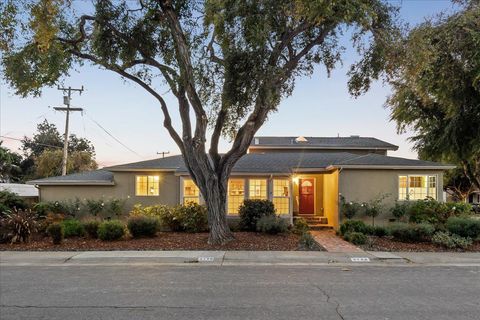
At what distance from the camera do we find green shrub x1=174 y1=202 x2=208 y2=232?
54.9 feet

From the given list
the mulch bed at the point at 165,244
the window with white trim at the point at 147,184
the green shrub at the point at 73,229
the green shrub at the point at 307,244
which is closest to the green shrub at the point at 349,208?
the mulch bed at the point at 165,244

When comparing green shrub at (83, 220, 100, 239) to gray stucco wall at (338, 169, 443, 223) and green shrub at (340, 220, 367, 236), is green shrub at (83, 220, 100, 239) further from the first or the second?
gray stucco wall at (338, 169, 443, 223)

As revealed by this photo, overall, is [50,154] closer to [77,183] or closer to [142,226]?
[77,183]

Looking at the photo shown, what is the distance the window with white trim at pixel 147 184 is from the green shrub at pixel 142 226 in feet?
14.6

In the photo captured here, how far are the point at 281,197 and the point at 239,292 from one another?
38.0 ft

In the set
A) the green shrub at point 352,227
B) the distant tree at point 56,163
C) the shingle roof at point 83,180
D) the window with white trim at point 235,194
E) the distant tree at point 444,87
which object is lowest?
the green shrub at point 352,227

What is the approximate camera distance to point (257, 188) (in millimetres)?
18969

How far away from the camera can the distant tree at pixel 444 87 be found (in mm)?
13172

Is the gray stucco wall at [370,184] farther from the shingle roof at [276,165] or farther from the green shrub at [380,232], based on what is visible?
the green shrub at [380,232]

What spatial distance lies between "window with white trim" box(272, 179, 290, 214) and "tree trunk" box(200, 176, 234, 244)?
549 centimetres

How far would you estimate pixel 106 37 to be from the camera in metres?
14.0

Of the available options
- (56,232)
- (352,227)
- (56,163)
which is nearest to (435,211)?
(352,227)

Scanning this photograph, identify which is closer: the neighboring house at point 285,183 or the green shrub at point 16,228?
the green shrub at point 16,228

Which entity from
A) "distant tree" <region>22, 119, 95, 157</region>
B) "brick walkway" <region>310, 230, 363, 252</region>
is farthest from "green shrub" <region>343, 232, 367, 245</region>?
"distant tree" <region>22, 119, 95, 157</region>
